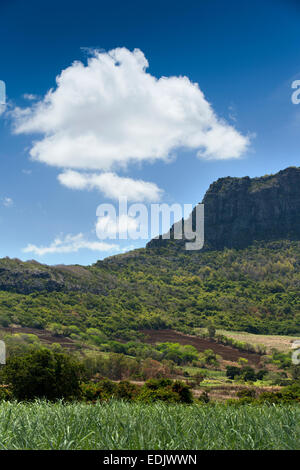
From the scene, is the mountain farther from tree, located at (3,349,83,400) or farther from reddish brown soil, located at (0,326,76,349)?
tree, located at (3,349,83,400)

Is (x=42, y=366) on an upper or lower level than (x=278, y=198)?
lower

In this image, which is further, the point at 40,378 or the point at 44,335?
the point at 44,335

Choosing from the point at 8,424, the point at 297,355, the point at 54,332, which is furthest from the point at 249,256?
the point at 8,424

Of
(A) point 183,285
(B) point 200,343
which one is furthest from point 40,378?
(A) point 183,285

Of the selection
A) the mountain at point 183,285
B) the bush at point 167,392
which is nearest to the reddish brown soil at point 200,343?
the mountain at point 183,285

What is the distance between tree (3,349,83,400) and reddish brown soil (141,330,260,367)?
75439mm

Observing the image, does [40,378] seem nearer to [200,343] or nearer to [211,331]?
[200,343]

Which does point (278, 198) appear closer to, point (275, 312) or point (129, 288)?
point (275, 312)

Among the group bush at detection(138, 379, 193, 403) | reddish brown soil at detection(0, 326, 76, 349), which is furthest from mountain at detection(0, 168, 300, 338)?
bush at detection(138, 379, 193, 403)

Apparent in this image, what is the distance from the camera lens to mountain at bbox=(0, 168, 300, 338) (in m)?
131

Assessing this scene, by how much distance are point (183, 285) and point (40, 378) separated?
147052 millimetres

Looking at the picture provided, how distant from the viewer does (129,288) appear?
160 m

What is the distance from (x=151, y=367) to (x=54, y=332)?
132 feet

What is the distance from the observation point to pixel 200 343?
392 feet
